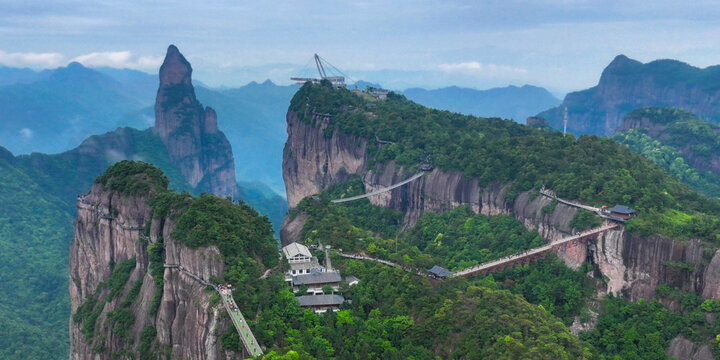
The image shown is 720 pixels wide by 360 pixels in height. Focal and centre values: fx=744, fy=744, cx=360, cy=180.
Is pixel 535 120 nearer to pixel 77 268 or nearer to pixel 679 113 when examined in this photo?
pixel 679 113

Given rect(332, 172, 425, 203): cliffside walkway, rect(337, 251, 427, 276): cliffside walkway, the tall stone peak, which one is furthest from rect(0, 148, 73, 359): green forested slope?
the tall stone peak

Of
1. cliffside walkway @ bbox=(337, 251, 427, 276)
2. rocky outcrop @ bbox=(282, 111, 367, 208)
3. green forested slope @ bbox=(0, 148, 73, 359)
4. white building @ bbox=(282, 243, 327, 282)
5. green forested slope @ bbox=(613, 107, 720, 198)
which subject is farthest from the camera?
green forested slope @ bbox=(613, 107, 720, 198)

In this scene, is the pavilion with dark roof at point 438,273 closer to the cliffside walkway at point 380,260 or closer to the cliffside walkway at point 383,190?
the cliffside walkway at point 380,260

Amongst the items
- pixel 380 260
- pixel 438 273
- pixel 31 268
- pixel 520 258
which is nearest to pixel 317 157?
pixel 31 268

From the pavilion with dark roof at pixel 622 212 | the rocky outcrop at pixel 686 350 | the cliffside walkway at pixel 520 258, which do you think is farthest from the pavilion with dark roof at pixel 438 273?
the rocky outcrop at pixel 686 350

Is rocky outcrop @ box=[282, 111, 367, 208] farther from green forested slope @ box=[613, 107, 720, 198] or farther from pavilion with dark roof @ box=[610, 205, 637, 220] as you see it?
green forested slope @ box=[613, 107, 720, 198]

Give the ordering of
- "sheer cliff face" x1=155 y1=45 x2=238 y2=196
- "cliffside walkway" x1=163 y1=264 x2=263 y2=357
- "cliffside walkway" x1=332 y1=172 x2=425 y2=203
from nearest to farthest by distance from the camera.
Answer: "cliffside walkway" x1=163 y1=264 x2=263 y2=357
"cliffside walkway" x1=332 y1=172 x2=425 y2=203
"sheer cliff face" x1=155 y1=45 x2=238 y2=196
